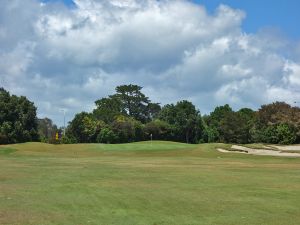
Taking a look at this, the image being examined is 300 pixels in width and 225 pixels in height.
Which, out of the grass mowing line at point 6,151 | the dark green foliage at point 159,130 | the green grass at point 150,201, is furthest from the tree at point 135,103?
the green grass at point 150,201

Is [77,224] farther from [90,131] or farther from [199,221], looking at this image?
[90,131]

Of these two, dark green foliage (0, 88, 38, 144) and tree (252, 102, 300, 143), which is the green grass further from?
tree (252, 102, 300, 143)

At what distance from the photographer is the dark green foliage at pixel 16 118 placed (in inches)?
4774

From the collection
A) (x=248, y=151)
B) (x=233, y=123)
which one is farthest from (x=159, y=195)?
(x=233, y=123)

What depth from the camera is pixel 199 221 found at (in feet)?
47.6

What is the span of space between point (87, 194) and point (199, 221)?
23.3 feet

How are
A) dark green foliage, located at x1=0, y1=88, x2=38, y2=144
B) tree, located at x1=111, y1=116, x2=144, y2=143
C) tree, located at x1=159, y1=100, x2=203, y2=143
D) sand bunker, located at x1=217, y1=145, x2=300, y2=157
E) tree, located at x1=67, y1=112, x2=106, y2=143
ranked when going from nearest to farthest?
1. sand bunker, located at x1=217, y1=145, x2=300, y2=157
2. dark green foliage, located at x1=0, y1=88, x2=38, y2=144
3. tree, located at x1=111, y1=116, x2=144, y2=143
4. tree, located at x1=67, y1=112, x2=106, y2=143
5. tree, located at x1=159, y1=100, x2=203, y2=143

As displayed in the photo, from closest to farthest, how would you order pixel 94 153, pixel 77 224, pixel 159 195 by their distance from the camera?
pixel 77 224, pixel 159 195, pixel 94 153

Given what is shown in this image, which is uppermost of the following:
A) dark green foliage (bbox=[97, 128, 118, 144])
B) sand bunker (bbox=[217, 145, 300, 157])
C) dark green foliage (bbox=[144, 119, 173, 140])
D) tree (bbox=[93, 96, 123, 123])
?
tree (bbox=[93, 96, 123, 123])

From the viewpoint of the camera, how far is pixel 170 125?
510 ft

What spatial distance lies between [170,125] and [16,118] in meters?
49.1

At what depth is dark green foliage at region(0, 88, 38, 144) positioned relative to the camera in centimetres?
12125

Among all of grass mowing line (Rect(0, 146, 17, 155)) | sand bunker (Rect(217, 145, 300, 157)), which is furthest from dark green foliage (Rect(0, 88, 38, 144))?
sand bunker (Rect(217, 145, 300, 157))

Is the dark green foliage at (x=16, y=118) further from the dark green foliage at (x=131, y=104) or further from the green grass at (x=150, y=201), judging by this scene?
the green grass at (x=150, y=201)
